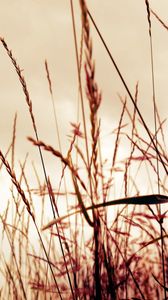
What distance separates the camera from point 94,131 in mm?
752

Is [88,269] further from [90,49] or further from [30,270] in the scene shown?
[90,49]

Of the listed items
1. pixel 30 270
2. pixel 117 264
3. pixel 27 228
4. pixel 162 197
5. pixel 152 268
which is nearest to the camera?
pixel 162 197

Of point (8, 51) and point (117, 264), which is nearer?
point (8, 51)

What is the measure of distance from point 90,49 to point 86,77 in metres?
0.04

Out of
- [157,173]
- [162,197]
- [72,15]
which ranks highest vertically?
[72,15]

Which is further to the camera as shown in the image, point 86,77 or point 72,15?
point 72,15

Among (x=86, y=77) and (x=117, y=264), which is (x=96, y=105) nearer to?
(x=86, y=77)

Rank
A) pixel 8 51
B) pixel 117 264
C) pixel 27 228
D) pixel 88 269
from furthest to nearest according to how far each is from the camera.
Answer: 1. pixel 27 228
2. pixel 88 269
3. pixel 117 264
4. pixel 8 51

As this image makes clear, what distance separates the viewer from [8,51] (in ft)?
4.35

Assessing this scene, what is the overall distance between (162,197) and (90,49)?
0.36m

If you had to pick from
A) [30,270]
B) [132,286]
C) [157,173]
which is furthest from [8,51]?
[132,286]

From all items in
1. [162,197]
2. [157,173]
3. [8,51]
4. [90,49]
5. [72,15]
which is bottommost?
[162,197]

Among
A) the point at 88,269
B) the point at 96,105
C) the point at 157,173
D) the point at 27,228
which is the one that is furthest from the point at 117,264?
the point at 96,105

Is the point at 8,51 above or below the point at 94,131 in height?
above
